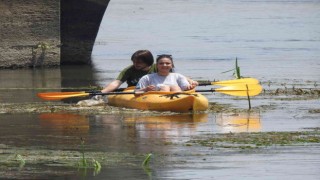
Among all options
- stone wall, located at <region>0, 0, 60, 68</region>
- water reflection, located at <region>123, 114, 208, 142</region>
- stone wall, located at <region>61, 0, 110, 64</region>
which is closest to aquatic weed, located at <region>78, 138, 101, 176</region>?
water reflection, located at <region>123, 114, 208, 142</region>

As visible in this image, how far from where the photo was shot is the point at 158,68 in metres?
19.9

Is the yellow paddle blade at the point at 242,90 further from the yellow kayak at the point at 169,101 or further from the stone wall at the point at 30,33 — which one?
the stone wall at the point at 30,33

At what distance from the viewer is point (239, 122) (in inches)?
706

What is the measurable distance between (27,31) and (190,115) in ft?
33.0

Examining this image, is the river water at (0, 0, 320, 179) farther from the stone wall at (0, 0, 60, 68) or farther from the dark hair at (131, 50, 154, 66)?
the dark hair at (131, 50, 154, 66)

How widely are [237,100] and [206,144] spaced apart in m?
6.52

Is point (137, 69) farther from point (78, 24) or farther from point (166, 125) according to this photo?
point (78, 24)

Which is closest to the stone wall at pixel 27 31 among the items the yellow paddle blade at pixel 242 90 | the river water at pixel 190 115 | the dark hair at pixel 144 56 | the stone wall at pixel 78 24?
the river water at pixel 190 115

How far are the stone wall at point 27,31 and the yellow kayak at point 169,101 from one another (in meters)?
8.52

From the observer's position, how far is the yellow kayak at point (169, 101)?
19250 millimetres

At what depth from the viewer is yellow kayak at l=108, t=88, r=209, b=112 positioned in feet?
63.2

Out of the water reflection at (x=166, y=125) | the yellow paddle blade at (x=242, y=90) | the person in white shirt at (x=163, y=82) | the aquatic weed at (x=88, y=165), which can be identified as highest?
the person in white shirt at (x=163, y=82)

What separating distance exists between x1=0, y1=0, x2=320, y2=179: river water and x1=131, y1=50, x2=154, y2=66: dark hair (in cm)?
132

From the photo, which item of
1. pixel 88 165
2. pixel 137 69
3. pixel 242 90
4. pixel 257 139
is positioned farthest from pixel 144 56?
pixel 88 165
